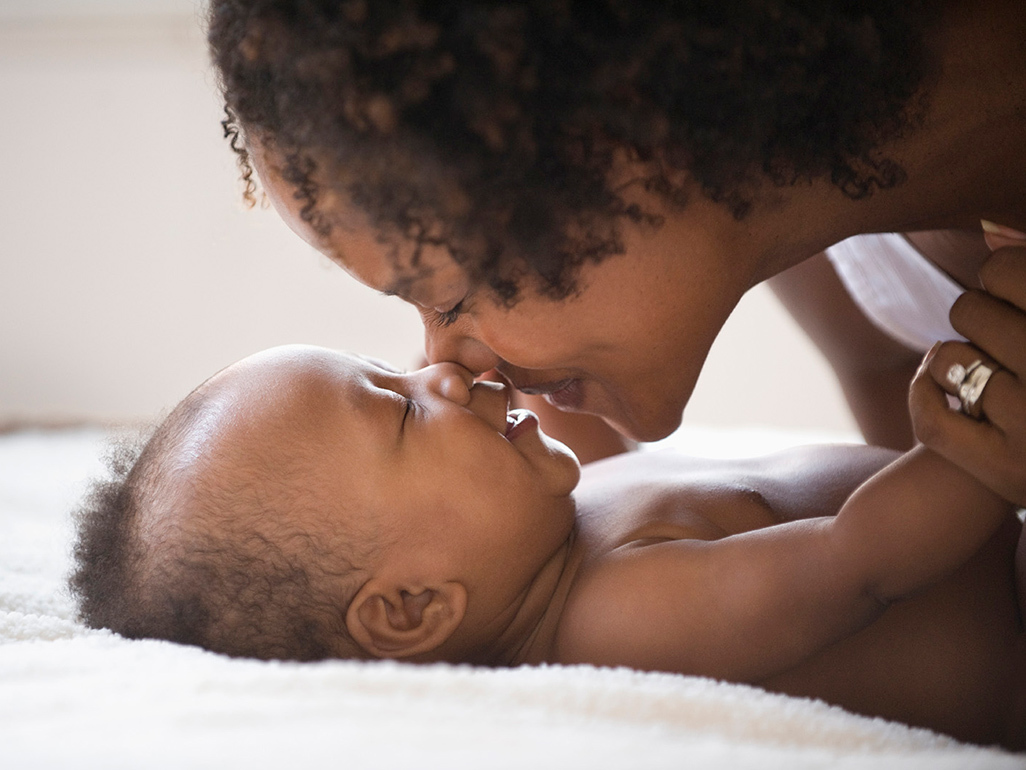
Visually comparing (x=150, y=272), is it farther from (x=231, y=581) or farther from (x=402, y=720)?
(x=402, y=720)

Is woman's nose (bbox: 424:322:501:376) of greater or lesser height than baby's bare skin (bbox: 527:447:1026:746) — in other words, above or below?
→ above

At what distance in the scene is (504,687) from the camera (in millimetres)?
743

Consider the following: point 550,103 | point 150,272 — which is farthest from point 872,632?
point 150,272

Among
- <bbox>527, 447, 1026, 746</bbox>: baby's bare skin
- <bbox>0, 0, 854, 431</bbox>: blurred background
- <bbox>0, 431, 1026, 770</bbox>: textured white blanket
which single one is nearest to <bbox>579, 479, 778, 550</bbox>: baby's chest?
<bbox>527, 447, 1026, 746</bbox>: baby's bare skin

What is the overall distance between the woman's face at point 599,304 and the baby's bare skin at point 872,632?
0.15m

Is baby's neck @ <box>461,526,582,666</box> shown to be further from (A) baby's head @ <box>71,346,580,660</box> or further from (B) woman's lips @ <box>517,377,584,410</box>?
(B) woman's lips @ <box>517,377,584,410</box>

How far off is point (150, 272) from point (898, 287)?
224cm

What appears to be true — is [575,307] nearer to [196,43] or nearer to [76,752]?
[76,752]

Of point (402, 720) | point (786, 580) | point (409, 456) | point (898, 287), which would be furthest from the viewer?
point (898, 287)

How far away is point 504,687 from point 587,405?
0.48m

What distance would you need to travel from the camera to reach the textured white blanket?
2.06 ft

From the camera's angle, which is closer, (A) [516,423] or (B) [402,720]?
(B) [402,720]

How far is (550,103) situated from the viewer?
85 centimetres

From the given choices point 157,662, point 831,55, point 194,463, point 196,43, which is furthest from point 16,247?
point 831,55
